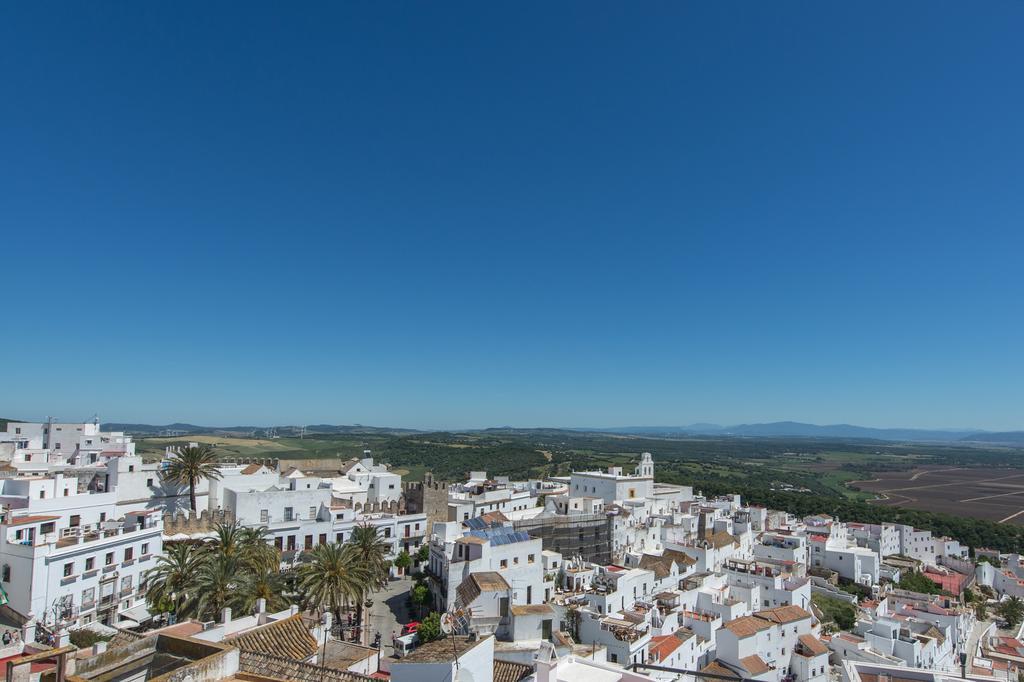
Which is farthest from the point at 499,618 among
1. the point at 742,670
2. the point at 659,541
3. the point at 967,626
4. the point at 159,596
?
the point at 967,626

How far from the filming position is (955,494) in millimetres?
152875

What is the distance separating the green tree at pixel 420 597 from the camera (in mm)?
33969

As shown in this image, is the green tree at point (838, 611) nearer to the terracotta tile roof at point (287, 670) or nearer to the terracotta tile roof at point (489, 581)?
the terracotta tile roof at point (489, 581)

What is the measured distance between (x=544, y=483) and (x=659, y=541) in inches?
851

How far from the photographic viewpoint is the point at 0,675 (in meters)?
12.5

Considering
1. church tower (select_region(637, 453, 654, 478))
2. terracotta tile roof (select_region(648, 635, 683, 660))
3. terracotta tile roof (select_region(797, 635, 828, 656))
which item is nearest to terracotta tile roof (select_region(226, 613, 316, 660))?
terracotta tile roof (select_region(648, 635, 683, 660))

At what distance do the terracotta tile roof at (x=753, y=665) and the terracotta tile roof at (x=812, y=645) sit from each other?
4.97m

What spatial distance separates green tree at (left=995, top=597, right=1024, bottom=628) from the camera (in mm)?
54019

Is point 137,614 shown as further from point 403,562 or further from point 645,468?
point 645,468

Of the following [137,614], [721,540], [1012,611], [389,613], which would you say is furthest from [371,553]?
[1012,611]

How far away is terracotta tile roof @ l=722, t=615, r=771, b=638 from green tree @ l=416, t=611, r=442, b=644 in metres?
16.7

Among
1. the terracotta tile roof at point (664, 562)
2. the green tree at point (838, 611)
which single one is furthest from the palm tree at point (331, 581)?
the green tree at point (838, 611)

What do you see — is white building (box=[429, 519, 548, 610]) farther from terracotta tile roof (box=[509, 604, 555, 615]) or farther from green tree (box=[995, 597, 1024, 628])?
green tree (box=[995, 597, 1024, 628])

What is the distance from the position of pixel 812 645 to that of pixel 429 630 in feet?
78.9
